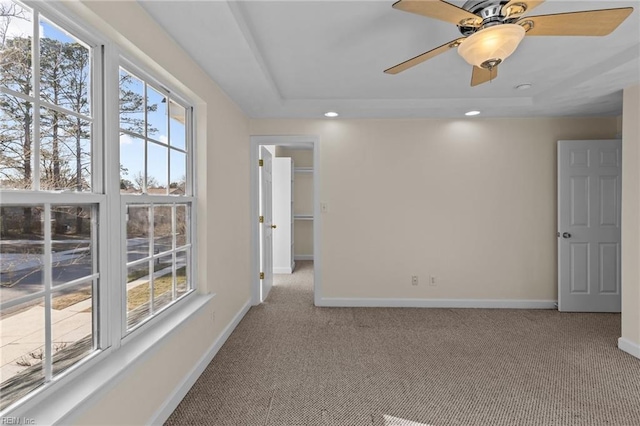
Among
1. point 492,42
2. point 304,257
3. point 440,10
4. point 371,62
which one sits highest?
point 371,62

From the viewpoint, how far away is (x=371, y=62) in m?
2.55

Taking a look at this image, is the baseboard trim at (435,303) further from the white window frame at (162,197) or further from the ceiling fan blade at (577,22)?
the ceiling fan blade at (577,22)

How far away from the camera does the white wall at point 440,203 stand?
153 inches

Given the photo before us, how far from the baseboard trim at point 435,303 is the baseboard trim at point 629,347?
3.48 ft

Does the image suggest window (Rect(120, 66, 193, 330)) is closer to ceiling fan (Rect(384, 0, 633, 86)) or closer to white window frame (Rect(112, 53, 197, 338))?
white window frame (Rect(112, 53, 197, 338))

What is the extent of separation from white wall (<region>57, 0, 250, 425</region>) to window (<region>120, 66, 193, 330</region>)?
14cm

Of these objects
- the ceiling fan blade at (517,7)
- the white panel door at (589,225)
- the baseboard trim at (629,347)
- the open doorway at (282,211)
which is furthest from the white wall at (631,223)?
the open doorway at (282,211)

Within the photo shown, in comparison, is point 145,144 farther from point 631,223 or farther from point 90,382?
point 631,223

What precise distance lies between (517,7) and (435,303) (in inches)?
129

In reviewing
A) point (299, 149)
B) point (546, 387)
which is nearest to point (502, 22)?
point (546, 387)

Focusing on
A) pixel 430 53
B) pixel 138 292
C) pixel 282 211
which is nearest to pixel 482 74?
pixel 430 53

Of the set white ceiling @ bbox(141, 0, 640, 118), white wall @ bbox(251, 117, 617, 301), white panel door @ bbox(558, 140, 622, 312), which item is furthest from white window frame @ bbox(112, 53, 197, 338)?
white panel door @ bbox(558, 140, 622, 312)

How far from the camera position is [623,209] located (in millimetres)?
2871

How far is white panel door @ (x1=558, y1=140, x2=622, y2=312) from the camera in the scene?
370 cm
